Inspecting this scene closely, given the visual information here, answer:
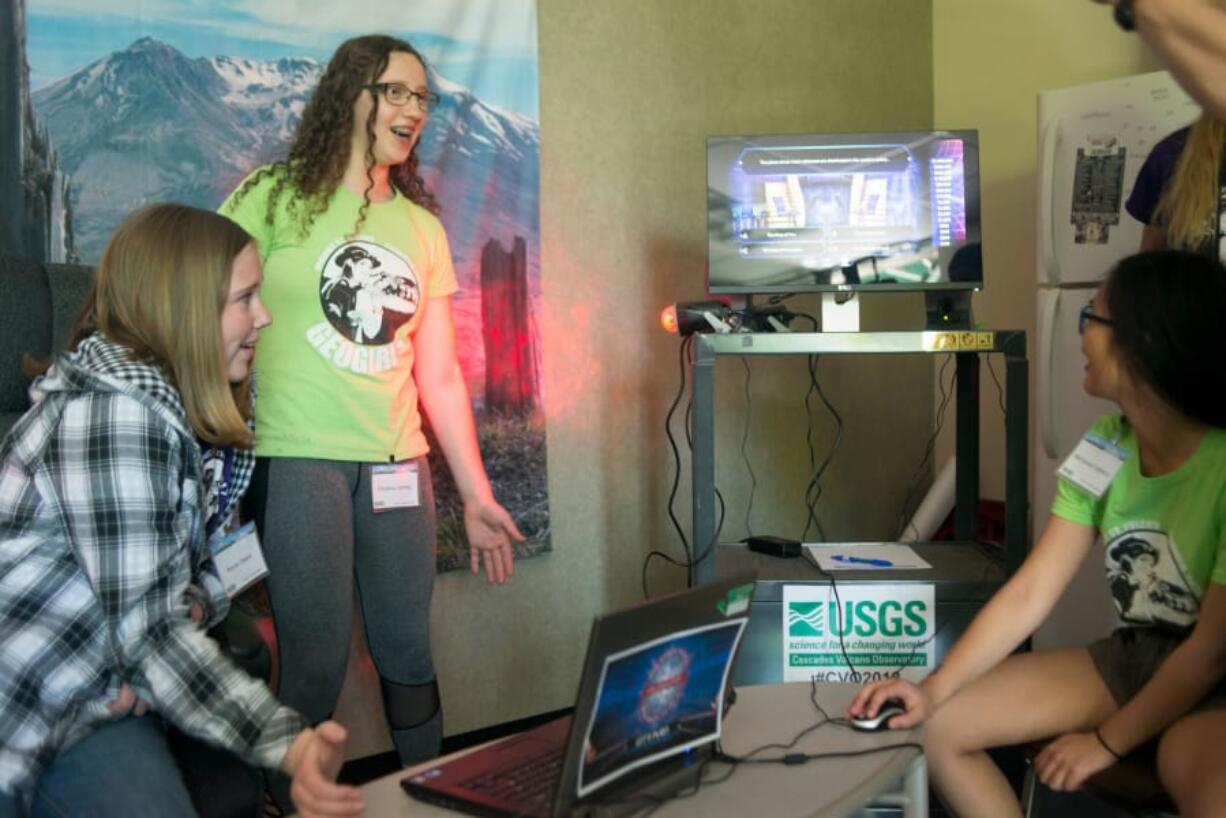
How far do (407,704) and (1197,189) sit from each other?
1.81 meters

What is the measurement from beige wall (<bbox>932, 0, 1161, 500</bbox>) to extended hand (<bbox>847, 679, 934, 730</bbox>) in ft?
8.67

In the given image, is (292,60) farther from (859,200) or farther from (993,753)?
(993,753)

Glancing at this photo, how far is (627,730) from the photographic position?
1285mm

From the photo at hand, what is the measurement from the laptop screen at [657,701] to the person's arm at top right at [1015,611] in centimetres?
50

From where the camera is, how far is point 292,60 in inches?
111

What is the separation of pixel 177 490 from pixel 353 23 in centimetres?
173

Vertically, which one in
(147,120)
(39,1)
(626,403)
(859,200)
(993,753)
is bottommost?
(993,753)

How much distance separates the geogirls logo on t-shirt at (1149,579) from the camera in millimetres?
1829

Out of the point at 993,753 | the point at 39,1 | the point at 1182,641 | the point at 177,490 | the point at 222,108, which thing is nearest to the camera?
the point at 177,490

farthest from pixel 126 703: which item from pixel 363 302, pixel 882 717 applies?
pixel 363 302

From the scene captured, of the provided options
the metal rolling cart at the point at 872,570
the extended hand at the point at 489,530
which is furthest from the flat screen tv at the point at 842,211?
the extended hand at the point at 489,530

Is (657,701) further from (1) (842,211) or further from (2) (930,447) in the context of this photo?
(2) (930,447)

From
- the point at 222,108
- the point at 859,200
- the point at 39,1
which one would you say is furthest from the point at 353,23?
the point at 859,200

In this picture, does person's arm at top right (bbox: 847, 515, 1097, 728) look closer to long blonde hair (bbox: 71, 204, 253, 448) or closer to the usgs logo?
the usgs logo
